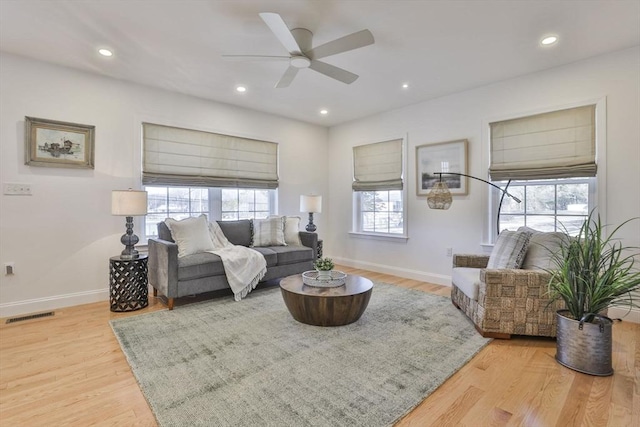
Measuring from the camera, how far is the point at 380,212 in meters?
5.41

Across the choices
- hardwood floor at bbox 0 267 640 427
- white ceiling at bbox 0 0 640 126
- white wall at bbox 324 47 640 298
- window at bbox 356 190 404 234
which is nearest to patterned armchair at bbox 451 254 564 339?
hardwood floor at bbox 0 267 640 427

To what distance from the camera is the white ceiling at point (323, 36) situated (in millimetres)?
2475

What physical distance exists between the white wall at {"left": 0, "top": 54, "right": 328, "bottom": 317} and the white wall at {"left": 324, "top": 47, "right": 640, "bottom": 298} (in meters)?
2.93

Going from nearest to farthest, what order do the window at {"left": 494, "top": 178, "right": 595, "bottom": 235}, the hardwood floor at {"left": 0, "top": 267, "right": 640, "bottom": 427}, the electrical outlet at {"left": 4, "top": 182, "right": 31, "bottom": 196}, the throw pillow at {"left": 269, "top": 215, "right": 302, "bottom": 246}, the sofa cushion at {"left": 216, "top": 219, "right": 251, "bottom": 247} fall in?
1. the hardwood floor at {"left": 0, "top": 267, "right": 640, "bottom": 427}
2. the electrical outlet at {"left": 4, "top": 182, "right": 31, "bottom": 196}
3. the window at {"left": 494, "top": 178, "right": 595, "bottom": 235}
4. the sofa cushion at {"left": 216, "top": 219, "right": 251, "bottom": 247}
5. the throw pillow at {"left": 269, "top": 215, "right": 302, "bottom": 246}

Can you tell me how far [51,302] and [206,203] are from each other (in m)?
2.09

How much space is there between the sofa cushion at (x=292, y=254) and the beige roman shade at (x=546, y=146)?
8.71 ft

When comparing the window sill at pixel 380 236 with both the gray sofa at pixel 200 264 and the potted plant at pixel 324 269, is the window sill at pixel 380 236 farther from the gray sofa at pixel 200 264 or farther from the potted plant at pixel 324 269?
the potted plant at pixel 324 269

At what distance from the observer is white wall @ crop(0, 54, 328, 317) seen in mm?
3266

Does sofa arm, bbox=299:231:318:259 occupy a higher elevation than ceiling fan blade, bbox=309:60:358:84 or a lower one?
lower

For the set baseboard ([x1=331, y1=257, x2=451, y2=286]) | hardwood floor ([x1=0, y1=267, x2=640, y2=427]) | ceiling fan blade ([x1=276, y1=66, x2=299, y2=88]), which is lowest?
hardwood floor ([x1=0, y1=267, x2=640, y2=427])

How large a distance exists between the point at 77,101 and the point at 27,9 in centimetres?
124

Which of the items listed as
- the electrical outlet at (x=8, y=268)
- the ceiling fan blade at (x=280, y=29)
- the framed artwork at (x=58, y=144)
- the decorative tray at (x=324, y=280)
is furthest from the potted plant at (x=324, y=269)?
the electrical outlet at (x=8, y=268)

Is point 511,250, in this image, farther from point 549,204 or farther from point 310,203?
point 310,203

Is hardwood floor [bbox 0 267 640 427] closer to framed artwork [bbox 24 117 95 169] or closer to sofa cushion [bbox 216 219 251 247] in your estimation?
framed artwork [bbox 24 117 95 169]
